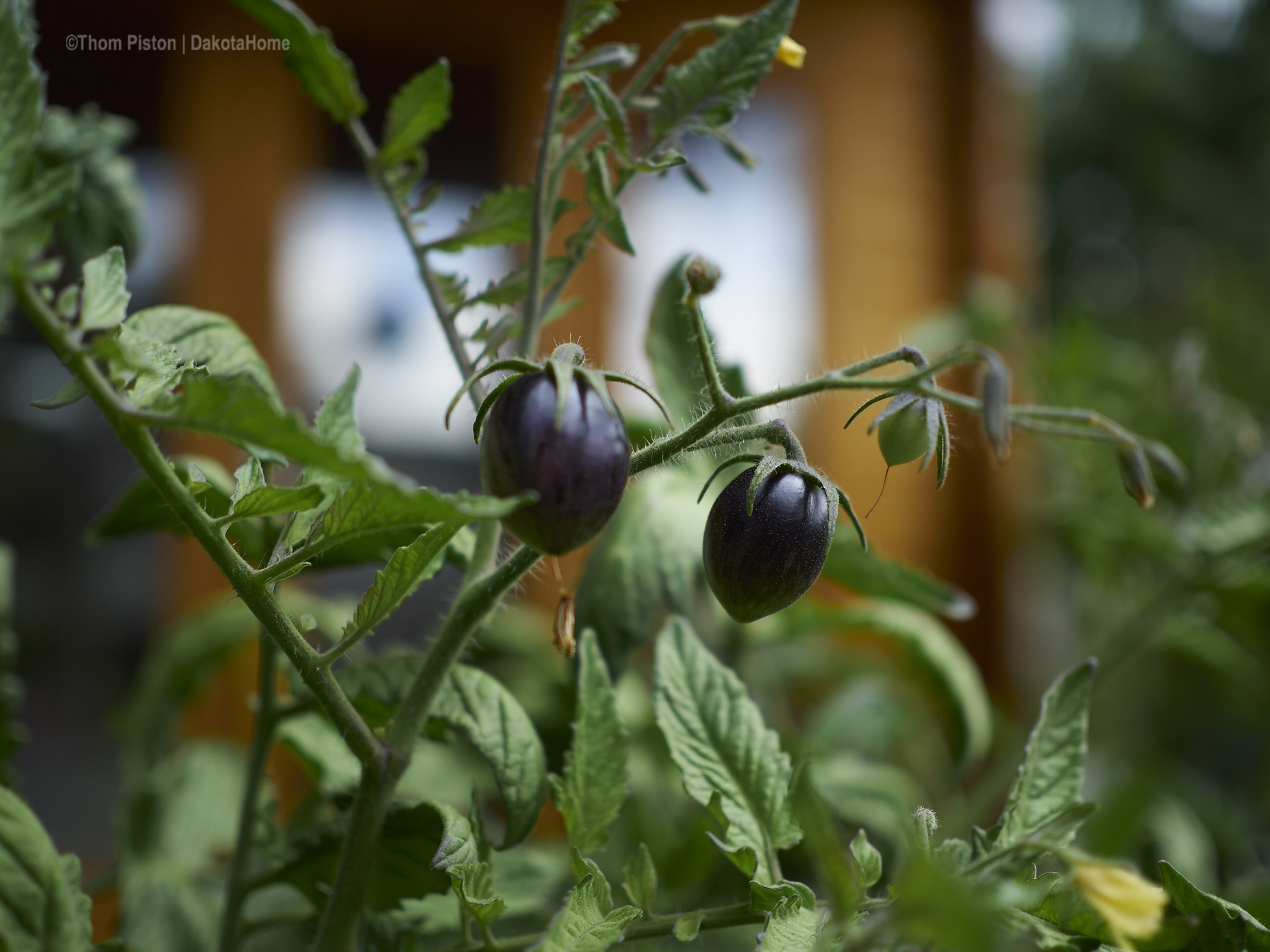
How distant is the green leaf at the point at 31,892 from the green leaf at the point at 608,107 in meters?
0.31

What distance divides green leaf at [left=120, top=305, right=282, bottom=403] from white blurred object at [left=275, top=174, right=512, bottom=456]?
3.84ft

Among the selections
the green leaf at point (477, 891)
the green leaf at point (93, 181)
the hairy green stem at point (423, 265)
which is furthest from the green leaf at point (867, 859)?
the green leaf at point (93, 181)

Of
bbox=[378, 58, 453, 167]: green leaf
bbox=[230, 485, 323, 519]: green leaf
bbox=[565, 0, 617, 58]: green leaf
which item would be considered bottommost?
bbox=[230, 485, 323, 519]: green leaf

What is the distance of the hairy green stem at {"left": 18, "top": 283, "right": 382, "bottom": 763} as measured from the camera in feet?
0.83

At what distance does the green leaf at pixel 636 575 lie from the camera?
45 cm

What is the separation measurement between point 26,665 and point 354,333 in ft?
2.69

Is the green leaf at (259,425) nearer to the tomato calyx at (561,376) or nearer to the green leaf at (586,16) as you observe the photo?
the tomato calyx at (561,376)

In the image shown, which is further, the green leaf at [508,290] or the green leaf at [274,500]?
the green leaf at [508,290]

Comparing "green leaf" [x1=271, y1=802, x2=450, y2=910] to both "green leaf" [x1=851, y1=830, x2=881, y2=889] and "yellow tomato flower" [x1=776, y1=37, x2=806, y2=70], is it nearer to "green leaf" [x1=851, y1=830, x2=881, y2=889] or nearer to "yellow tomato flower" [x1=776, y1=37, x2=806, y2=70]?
"green leaf" [x1=851, y1=830, x2=881, y2=889]

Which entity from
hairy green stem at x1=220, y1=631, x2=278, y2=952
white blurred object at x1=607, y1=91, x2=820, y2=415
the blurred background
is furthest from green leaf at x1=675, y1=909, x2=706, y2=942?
white blurred object at x1=607, y1=91, x2=820, y2=415

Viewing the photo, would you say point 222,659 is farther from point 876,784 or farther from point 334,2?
point 334,2

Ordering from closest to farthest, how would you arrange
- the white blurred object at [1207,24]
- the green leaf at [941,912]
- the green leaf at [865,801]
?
the green leaf at [941,912], the green leaf at [865,801], the white blurred object at [1207,24]

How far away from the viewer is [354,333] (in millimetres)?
1651

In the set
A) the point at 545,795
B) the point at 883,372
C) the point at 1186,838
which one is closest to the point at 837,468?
the point at 883,372
